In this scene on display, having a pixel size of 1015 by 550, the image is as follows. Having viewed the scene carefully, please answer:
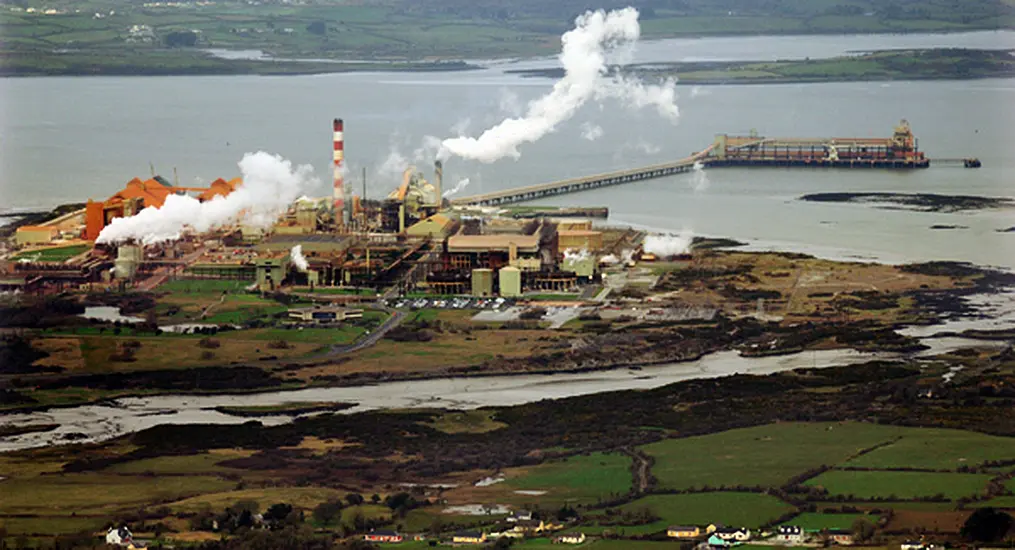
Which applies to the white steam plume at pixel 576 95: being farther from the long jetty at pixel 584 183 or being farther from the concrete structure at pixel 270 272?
the concrete structure at pixel 270 272

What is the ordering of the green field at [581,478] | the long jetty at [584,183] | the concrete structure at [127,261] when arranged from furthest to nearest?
the long jetty at [584,183] → the concrete structure at [127,261] → the green field at [581,478]

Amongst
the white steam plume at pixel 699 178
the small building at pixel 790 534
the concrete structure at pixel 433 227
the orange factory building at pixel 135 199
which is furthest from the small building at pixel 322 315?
the white steam plume at pixel 699 178

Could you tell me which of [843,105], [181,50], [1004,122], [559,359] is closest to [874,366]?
[559,359]

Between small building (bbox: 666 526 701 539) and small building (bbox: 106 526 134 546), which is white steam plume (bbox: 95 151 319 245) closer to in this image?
small building (bbox: 106 526 134 546)

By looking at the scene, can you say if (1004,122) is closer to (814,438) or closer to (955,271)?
(955,271)

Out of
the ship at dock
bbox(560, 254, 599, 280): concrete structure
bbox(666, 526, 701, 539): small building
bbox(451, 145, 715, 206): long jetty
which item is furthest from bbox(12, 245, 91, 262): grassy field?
the ship at dock

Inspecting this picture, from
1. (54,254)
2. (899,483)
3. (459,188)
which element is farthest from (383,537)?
(459,188)
